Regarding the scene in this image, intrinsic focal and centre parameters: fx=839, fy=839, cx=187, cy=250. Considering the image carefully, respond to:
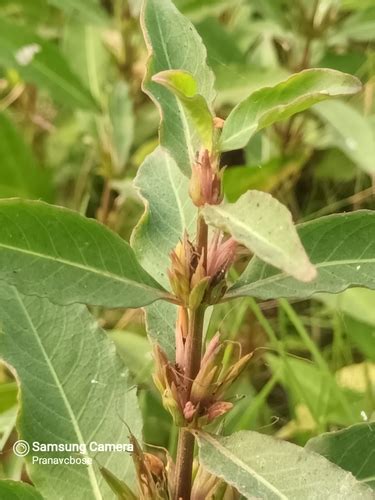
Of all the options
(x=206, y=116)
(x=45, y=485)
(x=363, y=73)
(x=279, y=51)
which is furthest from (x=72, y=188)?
(x=206, y=116)

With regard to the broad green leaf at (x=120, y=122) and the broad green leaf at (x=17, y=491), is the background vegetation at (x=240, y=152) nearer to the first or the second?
the broad green leaf at (x=120, y=122)

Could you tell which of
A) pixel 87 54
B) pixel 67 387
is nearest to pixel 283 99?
pixel 67 387

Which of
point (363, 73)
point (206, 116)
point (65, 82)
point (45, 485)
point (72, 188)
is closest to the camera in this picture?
point (206, 116)

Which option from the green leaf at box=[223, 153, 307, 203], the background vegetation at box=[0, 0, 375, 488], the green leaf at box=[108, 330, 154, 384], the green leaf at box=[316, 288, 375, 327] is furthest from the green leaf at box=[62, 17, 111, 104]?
the green leaf at box=[316, 288, 375, 327]

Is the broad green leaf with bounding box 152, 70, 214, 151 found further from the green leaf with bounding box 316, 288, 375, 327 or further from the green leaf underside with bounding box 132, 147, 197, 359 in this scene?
the green leaf with bounding box 316, 288, 375, 327

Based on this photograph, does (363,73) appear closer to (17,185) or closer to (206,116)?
(17,185)

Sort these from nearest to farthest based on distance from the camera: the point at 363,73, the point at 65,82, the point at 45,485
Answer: the point at 45,485, the point at 65,82, the point at 363,73

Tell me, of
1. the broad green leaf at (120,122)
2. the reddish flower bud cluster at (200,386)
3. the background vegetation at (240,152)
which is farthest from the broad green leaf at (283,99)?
the broad green leaf at (120,122)
